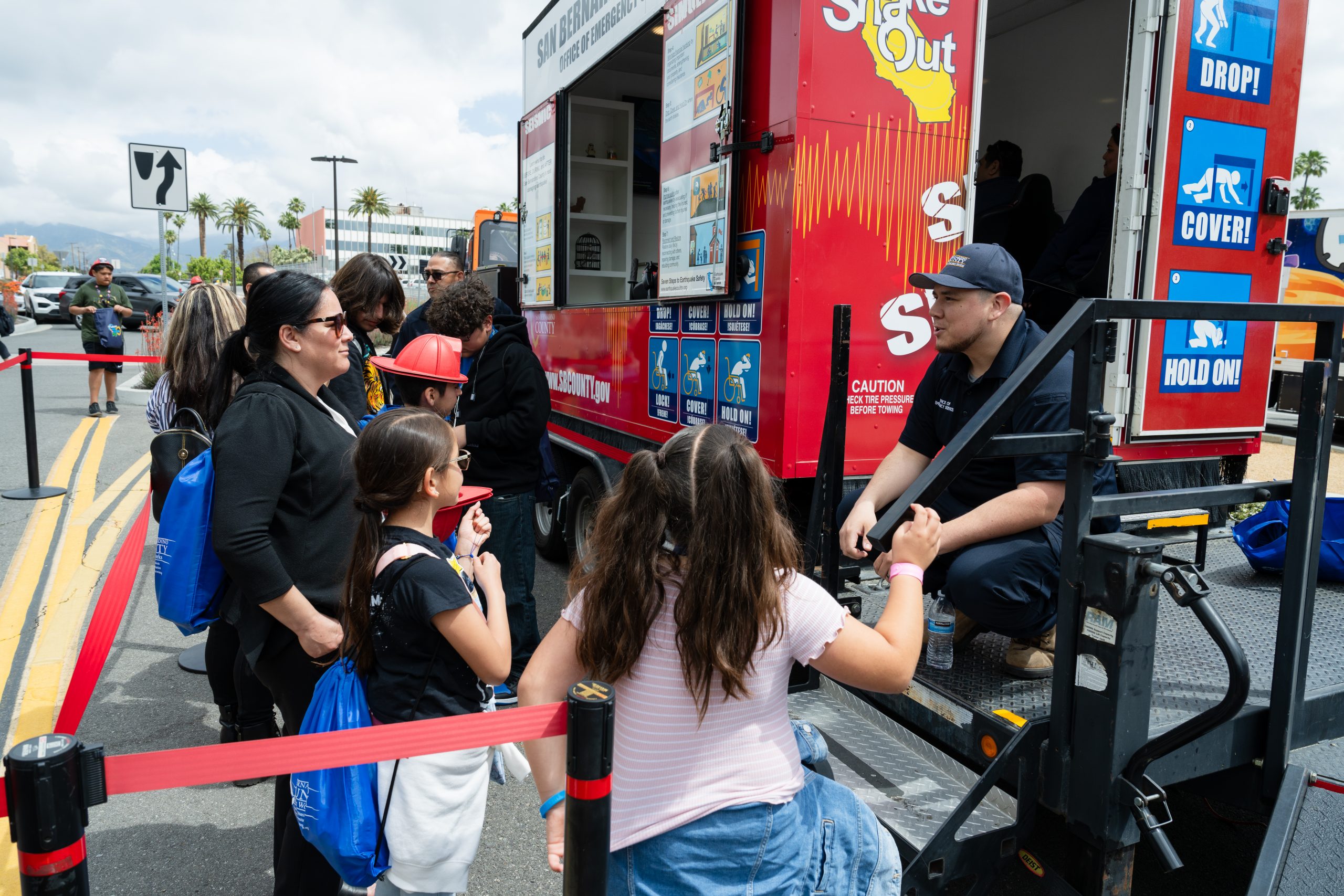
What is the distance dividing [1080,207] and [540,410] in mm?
3192

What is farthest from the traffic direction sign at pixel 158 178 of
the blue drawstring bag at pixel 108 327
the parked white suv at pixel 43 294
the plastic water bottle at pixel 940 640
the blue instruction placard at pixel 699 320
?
the parked white suv at pixel 43 294

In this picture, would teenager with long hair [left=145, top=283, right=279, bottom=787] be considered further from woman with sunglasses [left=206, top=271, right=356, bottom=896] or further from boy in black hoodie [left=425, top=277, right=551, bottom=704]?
boy in black hoodie [left=425, top=277, right=551, bottom=704]

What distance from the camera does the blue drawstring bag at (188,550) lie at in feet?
7.36

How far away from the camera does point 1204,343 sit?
3.68 m

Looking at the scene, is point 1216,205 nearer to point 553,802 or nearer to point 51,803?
point 553,802

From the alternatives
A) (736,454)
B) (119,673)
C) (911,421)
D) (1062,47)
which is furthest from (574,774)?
(1062,47)

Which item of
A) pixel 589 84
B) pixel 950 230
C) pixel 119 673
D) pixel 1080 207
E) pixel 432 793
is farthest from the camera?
pixel 589 84

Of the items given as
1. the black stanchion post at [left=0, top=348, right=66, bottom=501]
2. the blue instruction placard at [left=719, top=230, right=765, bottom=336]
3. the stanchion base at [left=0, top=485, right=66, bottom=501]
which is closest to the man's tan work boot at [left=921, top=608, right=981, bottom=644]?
the blue instruction placard at [left=719, top=230, right=765, bottom=336]

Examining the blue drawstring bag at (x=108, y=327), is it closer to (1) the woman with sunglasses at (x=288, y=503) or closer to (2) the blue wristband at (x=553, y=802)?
(1) the woman with sunglasses at (x=288, y=503)

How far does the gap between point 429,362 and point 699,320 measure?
44.3 inches

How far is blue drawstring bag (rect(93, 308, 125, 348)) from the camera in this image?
11.7 metres

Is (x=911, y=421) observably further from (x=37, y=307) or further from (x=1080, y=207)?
(x=37, y=307)

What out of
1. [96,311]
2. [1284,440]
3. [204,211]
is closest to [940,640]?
[1284,440]

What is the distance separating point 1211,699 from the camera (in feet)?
7.63
